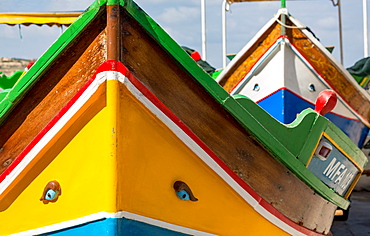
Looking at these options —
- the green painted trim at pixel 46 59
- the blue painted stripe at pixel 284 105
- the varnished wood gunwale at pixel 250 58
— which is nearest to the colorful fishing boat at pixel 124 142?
the green painted trim at pixel 46 59

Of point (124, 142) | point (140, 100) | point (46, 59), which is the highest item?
point (46, 59)

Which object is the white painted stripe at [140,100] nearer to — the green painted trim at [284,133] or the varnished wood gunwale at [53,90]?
the varnished wood gunwale at [53,90]

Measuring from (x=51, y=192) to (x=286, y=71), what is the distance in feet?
11.3

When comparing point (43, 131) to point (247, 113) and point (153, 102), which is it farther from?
point (247, 113)

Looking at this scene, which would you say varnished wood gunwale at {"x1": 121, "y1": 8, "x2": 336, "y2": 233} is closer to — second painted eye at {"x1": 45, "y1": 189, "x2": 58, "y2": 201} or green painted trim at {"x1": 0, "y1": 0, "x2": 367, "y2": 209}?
green painted trim at {"x1": 0, "y1": 0, "x2": 367, "y2": 209}

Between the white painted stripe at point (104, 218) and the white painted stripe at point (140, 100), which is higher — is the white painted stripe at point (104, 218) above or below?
below

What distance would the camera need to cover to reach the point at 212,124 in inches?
99.3

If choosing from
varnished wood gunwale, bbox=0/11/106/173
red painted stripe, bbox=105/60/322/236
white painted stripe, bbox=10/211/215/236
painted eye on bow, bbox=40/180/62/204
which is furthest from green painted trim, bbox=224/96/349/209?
painted eye on bow, bbox=40/180/62/204

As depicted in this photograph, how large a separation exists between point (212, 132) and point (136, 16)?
2.20 ft

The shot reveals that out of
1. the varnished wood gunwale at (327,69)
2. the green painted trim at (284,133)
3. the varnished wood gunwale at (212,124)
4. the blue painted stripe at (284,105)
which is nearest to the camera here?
the varnished wood gunwale at (212,124)

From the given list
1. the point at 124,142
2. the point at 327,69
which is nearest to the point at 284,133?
the point at 124,142

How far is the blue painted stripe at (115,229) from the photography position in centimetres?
224

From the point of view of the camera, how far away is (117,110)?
221 centimetres

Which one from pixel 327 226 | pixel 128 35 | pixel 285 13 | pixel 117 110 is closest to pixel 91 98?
pixel 117 110
